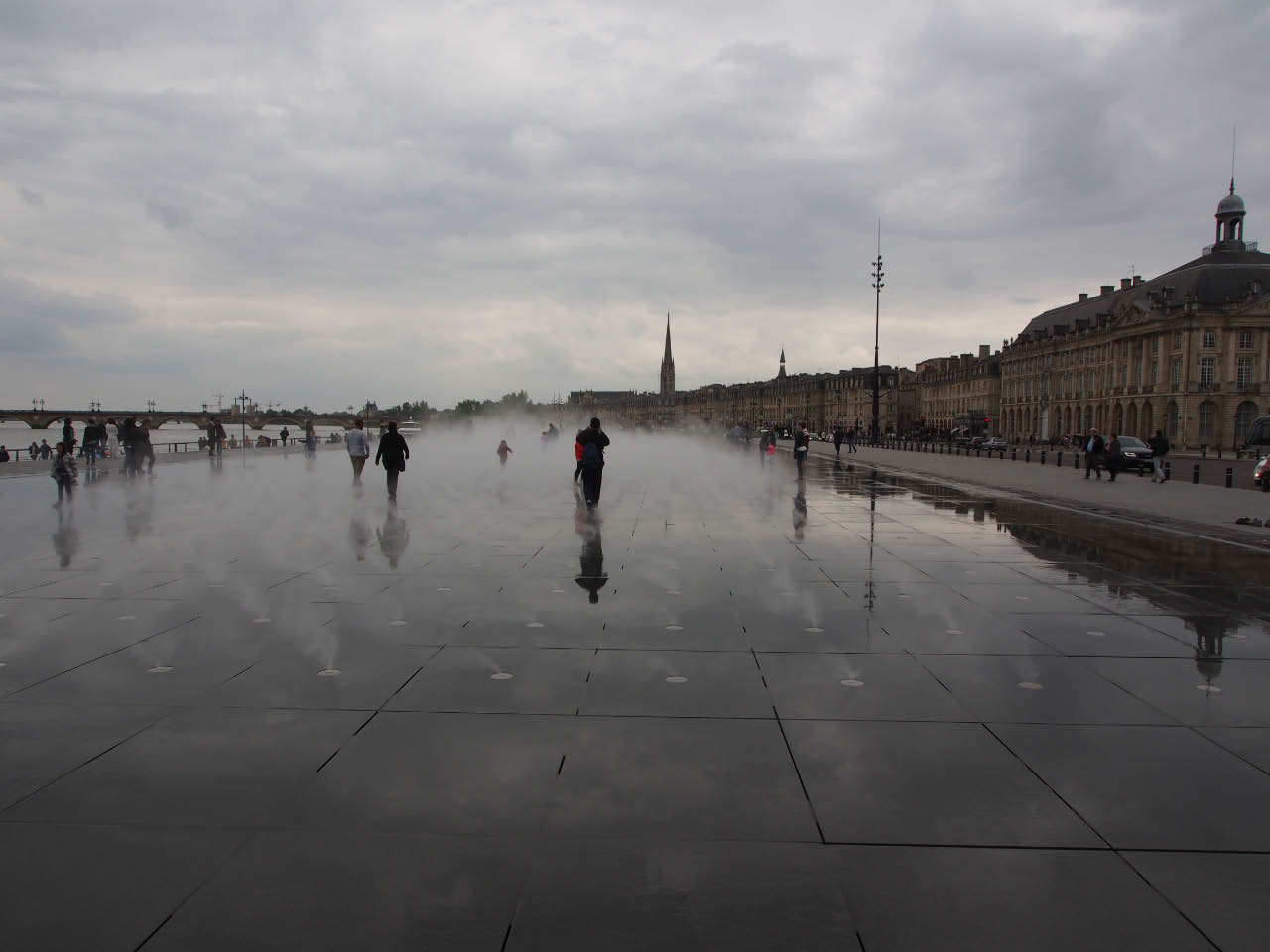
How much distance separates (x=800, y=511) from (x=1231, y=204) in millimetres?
91027

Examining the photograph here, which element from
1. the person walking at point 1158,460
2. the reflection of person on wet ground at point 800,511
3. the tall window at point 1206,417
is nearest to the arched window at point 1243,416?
the tall window at point 1206,417

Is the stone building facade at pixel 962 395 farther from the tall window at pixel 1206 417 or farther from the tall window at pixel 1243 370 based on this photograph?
the tall window at pixel 1243 370

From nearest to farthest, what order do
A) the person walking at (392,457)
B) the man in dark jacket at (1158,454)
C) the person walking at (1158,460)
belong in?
the person walking at (392,457)
the person walking at (1158,460)
the man in dark jacket at (1158,454)

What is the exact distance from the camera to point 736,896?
3.21m

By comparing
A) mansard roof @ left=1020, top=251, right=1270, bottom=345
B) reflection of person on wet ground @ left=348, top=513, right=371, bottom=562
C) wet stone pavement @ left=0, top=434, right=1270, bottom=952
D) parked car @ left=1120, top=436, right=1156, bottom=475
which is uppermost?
mansard roof @ left=1020, top=251, right=1270, bottom=345

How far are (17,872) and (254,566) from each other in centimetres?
682

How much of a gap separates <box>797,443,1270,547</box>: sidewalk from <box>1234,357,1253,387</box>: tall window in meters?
57.9

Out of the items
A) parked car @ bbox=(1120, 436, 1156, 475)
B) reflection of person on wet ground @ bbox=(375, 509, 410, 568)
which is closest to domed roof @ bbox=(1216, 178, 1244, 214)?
parked car @ bbox=(1120, 436, 1156, 475)

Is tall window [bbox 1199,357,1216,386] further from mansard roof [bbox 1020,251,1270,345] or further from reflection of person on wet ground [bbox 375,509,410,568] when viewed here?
reflection of person on wet ground [bbox 375,509,410,568]

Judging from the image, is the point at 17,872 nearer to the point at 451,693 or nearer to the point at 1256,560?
the point at 451,693

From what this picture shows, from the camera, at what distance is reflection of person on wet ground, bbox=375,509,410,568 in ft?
35.1

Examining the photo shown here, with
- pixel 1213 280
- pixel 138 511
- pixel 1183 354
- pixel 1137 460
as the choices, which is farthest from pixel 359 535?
pixel 1213 280

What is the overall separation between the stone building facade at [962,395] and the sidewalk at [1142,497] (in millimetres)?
86231

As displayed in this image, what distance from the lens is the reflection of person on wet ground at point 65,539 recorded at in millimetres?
10418
